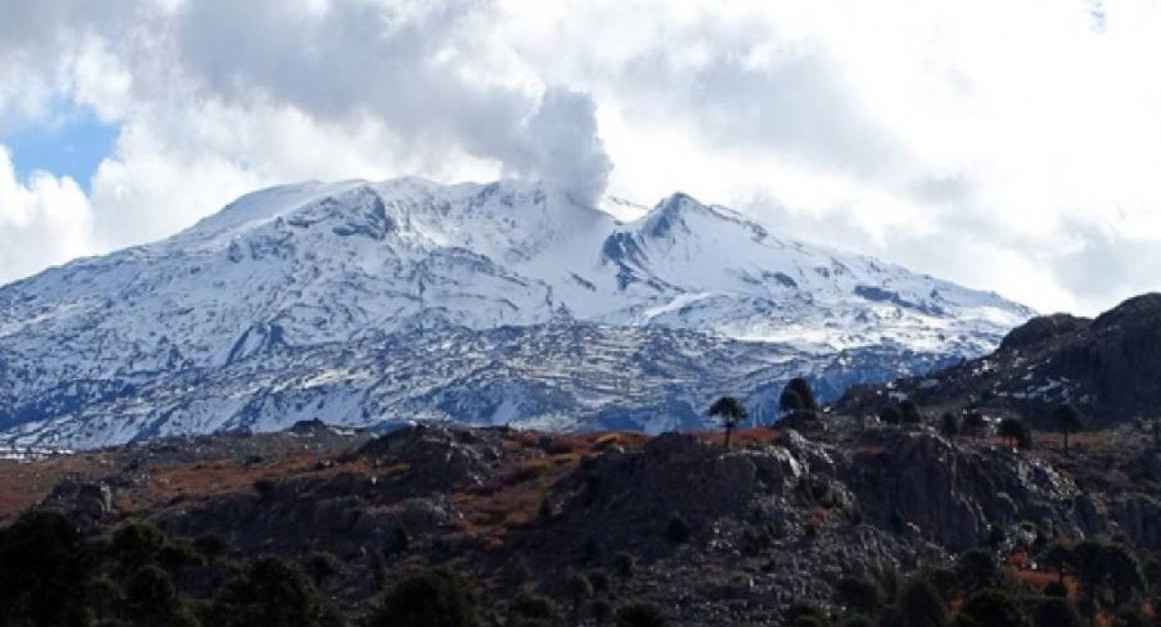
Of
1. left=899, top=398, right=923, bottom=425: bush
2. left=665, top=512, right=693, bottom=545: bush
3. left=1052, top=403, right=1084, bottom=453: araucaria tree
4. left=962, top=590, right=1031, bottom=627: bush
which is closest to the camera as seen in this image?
left=962, top=590, right=1031, bottom=627: bush

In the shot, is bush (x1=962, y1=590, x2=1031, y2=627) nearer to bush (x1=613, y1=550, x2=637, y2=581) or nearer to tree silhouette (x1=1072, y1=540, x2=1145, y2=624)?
tree silhouette (x1=1072, y1=540, x2=1145, y2=624)

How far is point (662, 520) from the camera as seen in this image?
134 metres

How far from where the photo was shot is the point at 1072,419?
172 metres

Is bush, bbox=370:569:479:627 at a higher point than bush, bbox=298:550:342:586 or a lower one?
lower

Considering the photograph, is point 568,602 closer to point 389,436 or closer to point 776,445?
point 776,445

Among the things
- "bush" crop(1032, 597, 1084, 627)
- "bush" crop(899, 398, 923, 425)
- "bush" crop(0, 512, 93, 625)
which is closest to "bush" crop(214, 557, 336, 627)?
"bush" crop(0, 512, 93, 625)

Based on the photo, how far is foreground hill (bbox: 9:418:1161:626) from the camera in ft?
404

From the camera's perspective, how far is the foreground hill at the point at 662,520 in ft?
404

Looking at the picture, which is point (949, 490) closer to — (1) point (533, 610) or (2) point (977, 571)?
(2) point (977, 571)

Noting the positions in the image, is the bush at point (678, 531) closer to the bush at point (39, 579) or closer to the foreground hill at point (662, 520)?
the foreground hill at point (662, 520)

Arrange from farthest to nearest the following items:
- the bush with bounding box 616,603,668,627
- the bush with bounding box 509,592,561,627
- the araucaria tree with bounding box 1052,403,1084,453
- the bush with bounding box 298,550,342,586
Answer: the araucaria tree with bounding box 1052,403,1084,453, the bush with bounding box 298,550,342,586, the bush with bounding box 509,592,561,627, the bush with bounding box 616,603,668,627

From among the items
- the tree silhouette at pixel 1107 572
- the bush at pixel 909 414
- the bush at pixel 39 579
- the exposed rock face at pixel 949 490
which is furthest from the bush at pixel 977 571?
the bush at pixel 39 579

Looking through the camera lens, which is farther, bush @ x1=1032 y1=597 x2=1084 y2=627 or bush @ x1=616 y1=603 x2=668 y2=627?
bush @ x1=1032 y1=597 x2=1084 y2=627

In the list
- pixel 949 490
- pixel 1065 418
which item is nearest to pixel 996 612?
pixel 949 490
